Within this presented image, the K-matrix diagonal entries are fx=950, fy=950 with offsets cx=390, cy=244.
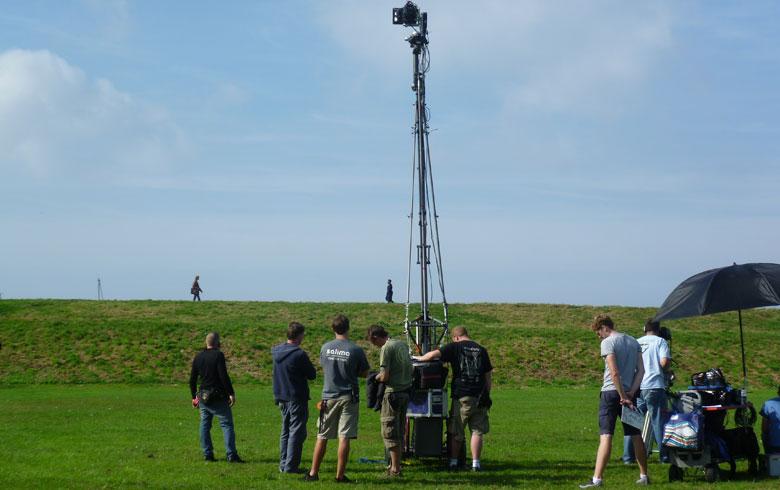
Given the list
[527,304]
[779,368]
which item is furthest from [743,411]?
[527,304]

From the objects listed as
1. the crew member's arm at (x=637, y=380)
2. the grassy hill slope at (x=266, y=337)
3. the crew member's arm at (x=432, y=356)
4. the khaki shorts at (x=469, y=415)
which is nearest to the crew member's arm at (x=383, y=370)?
the crew member's arm at (x=432, y=356)

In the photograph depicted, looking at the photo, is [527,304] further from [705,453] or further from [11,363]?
[705,453]

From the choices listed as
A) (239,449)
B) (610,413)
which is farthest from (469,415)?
(239,449)

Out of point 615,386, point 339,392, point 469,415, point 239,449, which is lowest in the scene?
point 239,449

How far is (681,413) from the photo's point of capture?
12.0 meters

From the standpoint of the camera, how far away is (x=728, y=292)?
40.8ft

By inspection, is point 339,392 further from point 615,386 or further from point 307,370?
point 615,386

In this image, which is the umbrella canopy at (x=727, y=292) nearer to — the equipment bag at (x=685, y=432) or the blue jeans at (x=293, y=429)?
the equipment bag at (x=685, y=432)

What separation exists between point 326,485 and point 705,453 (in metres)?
4.69

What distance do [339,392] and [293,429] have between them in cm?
104

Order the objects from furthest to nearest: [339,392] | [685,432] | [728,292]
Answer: [728,292]
[339,392]
[685,432]

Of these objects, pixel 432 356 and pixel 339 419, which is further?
pixel 432 356

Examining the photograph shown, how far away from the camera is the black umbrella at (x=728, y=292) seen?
12219 mm

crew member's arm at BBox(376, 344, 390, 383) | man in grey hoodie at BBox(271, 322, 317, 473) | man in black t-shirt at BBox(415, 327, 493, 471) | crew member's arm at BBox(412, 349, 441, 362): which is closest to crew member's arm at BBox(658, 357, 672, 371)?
man in black t-shirt at BBox(415, 327, 493, 471)
